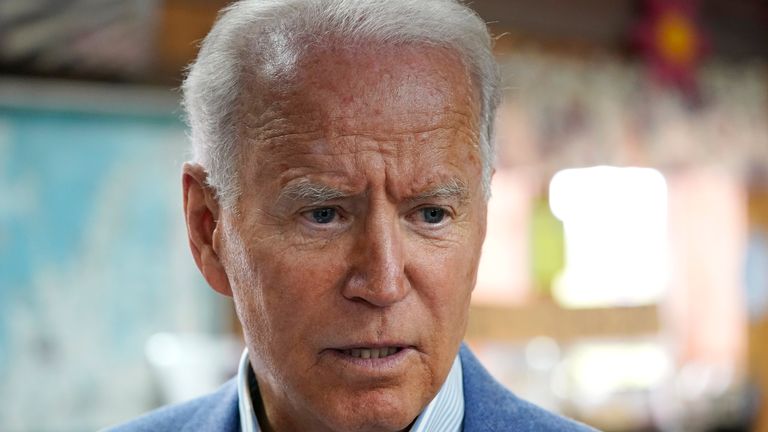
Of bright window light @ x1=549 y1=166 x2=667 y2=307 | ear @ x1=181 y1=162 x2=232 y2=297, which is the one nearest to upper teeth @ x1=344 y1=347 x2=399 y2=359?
ear @ x1=181 y1=162 x2=232 y2=297

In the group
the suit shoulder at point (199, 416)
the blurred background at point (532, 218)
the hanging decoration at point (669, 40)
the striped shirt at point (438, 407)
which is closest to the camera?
the striped shirt at point (438, 407)

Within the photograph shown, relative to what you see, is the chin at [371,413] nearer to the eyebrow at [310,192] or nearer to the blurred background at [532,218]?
the eyebrow at [310,192]

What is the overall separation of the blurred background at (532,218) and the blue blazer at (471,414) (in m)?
0.75

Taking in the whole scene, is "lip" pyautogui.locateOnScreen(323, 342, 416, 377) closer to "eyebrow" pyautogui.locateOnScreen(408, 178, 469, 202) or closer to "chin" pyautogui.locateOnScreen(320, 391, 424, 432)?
"chin" pyautogui.locateOnScreen(320, 391, 424, 432)

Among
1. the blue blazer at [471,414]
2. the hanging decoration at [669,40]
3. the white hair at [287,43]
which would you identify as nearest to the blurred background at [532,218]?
the hanging decoration at [669,40]

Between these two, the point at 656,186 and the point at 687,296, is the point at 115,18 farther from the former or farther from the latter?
the point at 687,296

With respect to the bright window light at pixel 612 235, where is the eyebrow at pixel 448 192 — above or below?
below

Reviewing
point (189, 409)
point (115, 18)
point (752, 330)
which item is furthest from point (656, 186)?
point (189, 409)

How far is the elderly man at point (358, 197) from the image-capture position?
1.12m

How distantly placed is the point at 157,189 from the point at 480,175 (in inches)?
98.1

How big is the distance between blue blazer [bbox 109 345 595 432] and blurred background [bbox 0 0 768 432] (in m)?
0.75

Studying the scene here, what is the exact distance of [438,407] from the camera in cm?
122

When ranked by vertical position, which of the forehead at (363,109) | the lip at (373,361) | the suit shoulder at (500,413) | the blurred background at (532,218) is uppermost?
the blurred background at (532,218)

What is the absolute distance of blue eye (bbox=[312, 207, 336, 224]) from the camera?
1142 mm
